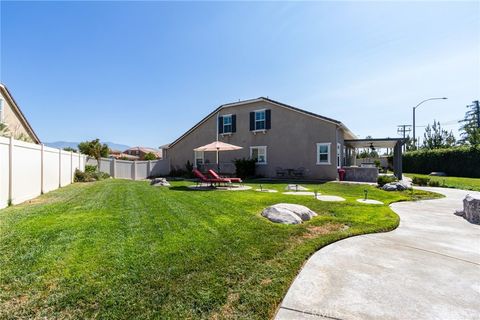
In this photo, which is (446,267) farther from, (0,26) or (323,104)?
(323,104)

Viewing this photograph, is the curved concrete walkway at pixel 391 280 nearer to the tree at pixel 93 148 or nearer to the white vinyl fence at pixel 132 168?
the white vinyl fence at pixel 132 168

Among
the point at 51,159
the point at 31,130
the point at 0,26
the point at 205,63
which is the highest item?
the point at 205,63

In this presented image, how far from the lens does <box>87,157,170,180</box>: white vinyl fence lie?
68.8 feet

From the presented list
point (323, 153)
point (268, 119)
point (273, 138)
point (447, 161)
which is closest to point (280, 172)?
point (273, 138)

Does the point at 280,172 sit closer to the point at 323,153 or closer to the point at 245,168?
the point at 245,168

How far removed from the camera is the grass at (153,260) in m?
2.65

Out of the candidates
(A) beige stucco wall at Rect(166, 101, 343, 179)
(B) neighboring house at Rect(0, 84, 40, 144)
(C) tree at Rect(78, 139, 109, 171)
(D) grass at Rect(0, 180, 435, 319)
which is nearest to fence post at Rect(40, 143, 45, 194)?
(D) grass at Rect(0, 180, 435, 319)

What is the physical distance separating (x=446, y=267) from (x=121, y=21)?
1512 cm

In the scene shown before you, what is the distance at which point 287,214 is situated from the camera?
6.00 metres

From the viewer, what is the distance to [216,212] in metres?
6.82

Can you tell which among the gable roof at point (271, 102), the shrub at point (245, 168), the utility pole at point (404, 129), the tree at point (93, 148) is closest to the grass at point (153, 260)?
the gable roof at point (271, 102)

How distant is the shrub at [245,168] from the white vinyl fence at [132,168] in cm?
898

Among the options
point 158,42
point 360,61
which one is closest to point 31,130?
point 158,42

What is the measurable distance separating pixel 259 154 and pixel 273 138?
6.44ft
